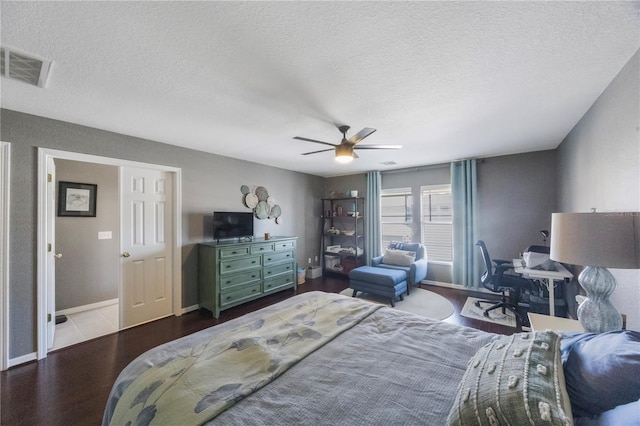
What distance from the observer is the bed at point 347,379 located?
31.0 inches

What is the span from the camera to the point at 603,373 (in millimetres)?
768

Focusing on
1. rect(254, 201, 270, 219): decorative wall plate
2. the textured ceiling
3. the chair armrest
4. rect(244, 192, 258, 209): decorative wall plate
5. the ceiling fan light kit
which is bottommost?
the chair armrest

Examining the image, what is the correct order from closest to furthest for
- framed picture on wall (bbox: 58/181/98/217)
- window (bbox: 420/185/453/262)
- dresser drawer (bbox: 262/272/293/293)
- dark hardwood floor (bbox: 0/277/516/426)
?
dark hardwood floor (bbox: 0/277/516/426) < framed picture on wall (bbox: 58/181/98/217) < dresser drawer (bbox: 262/272/293/293) < window (bbox: 420/185/453/262)

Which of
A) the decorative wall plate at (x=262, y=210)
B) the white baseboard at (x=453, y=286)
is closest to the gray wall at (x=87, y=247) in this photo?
the decorative wall plate at (x=262, y=210)

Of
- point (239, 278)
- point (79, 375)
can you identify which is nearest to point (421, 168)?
point (239, 278)

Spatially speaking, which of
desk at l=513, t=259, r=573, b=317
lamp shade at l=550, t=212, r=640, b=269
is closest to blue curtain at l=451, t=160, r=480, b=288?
desk at l=513, t=259, r=573, b=317

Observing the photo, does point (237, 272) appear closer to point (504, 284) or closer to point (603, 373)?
point (603, 373)

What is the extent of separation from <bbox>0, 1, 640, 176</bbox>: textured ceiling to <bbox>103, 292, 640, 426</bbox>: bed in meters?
1.64

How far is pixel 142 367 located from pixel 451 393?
58.3 inches

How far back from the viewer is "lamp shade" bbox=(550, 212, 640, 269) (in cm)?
117

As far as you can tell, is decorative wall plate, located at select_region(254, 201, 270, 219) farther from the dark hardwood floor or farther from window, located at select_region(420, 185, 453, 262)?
window, located at select_region(420, 185, 453, 262)

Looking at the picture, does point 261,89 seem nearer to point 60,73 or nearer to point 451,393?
point 60,73

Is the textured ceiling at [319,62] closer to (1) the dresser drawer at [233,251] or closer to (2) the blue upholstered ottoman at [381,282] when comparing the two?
(1) the dresser drawer at [233,251]

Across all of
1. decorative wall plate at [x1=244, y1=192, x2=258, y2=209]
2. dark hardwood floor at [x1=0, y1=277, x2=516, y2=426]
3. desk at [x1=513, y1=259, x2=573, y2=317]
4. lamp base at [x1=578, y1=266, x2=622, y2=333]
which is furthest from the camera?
decorative wall plate at [x1=244, y1=192, x2=258, y2=209]
